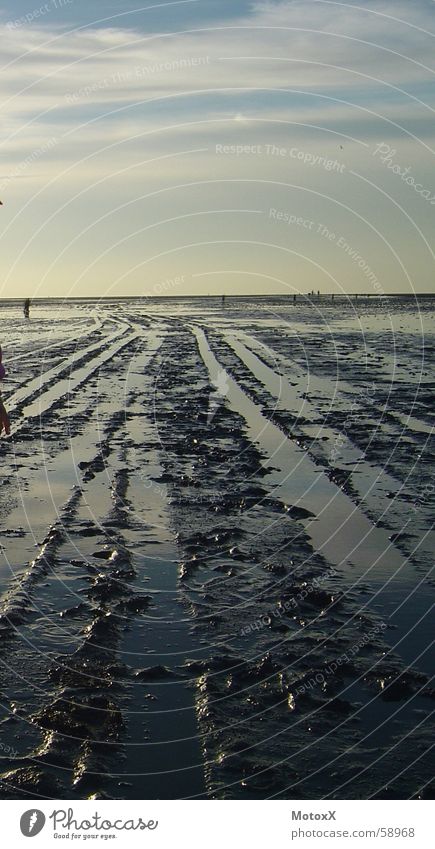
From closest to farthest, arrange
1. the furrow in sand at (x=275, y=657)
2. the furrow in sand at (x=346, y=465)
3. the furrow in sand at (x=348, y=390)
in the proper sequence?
the furrow in sand at (x=275, y=657) → the furrow in sand at (x=346, y=465) → the furrow in sand at (x=348, y=390)

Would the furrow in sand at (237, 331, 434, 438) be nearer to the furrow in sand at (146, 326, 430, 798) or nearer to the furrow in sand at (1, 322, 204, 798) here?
the furrow in sand at (146, 326, 430, 798)

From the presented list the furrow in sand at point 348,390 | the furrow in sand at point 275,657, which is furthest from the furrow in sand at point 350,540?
the furrow in sand at point 348,390

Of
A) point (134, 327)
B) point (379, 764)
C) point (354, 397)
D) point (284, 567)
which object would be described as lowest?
point (379, 764)

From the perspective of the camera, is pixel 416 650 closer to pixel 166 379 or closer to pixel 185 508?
pixel 185 508

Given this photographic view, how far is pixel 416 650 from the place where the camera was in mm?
10945

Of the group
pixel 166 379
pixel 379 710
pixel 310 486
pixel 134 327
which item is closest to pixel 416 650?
pixel 379 710

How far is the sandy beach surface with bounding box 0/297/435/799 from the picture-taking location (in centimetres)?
855

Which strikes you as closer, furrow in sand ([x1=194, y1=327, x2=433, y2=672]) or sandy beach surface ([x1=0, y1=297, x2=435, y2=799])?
sandy beach surface ([x1=0, y1=297, x2=435, y2=799])

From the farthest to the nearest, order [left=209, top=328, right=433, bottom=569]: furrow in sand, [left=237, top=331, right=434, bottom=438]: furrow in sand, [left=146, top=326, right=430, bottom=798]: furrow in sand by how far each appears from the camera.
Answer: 1. [left=237, top=331, right=434, bottom=438]: furrow in sand
2. [left=209, top=328, right=433, bottom=569]: furrow in sand
3. [left=146, top=326, right=430, bottom=798]: furrow in sand

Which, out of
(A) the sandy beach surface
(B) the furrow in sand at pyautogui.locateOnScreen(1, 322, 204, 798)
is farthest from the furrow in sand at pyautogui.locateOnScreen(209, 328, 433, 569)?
(B) the furrow in sand at pyautogui.locateOnScreen(1, 322, 204, 798)

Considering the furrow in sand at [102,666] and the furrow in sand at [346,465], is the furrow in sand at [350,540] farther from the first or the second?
the furrow in sand at [102,666]

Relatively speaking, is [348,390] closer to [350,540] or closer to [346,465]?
[346,465]

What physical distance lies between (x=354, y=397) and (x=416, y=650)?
22.9m

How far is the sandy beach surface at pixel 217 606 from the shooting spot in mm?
8555
